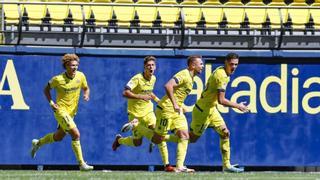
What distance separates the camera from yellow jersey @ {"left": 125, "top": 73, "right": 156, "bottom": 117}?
55.6ft

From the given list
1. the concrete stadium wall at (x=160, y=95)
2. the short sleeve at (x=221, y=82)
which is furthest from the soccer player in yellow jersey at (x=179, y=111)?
the concrete stadium wall at (x=160, y=95)

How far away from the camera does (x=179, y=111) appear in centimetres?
1559

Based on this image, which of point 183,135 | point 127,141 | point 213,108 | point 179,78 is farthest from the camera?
point 127,141

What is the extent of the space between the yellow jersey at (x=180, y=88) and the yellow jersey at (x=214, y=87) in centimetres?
30

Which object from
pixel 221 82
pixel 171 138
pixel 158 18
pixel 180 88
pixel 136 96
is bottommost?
pixel 171 138

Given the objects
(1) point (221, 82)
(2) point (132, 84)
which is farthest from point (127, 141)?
(1) point (221, 82)

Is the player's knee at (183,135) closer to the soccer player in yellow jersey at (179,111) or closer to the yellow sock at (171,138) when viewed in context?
the soccer player in yellow jersey at (179,111)

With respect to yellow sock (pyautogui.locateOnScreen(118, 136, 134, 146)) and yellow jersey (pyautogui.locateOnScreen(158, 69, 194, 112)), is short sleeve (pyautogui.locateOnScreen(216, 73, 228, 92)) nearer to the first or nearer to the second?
yellow jersey (pyautogui.locateOnScreen(158, 69, 194, 112))

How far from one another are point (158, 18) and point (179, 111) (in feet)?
17.4

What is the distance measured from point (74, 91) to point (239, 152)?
4539 millimetres

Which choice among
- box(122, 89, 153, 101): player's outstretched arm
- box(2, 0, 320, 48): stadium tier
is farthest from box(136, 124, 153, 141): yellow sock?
box(2, 0, 320, 48): stadium tier

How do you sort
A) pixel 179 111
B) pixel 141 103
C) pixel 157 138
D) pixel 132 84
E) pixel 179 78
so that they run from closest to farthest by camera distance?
pixel 179 111, pixel 179 78, pixel 157 138, pixel 132 84, pixel 141 103

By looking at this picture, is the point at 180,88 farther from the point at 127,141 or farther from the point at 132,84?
the point at 127,141

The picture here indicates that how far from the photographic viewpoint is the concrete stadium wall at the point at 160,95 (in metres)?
19.4
